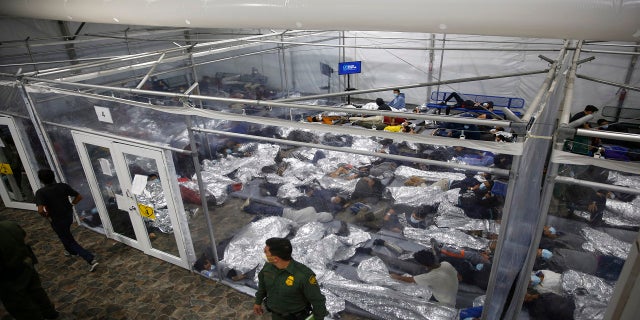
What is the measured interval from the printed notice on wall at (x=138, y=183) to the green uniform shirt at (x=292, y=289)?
8.03ft

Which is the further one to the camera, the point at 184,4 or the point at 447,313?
the point at 447,313

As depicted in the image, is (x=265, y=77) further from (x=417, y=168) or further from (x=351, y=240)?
(x=351, y=240)

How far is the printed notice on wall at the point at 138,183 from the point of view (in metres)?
4.59

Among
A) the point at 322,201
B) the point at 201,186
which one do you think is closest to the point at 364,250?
the point at 322,201

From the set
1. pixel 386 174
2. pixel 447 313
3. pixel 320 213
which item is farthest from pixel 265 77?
pixel 447 313

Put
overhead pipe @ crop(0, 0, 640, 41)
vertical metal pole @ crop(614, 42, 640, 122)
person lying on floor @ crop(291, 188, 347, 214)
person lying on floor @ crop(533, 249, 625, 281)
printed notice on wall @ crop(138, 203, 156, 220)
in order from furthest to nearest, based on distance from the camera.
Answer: vertical metal pole @ crop(614, 42, 640, 122)
person lying on floor @ crop(291, 188, 347, 214)
printed notice on wall @ crop(138, 203, 156, 220)
person lying on floor @ crop(533, 249, 625, 281)
overhead pipe @ crop(0, 0, 640, 41)

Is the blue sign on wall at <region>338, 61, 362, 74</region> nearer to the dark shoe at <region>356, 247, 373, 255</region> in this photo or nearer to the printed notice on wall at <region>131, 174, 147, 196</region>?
the dark shoe at <region>356, 247, 373, 255</region>

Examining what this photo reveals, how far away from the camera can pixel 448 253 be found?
165 inches

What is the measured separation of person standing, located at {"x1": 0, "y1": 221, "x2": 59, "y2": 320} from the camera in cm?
342

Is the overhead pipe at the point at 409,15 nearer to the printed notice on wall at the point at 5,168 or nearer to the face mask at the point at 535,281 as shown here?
the face mask at the point at 535,281

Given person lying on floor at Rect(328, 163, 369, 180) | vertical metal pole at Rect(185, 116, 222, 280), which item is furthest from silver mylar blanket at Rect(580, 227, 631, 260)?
vertical metal pole at Rect(185, 116, 222, 280)

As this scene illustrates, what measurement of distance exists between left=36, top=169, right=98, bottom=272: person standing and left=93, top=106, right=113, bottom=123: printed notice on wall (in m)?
0.91

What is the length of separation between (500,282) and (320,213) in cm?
254

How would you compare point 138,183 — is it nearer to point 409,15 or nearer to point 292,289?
point 292,289
